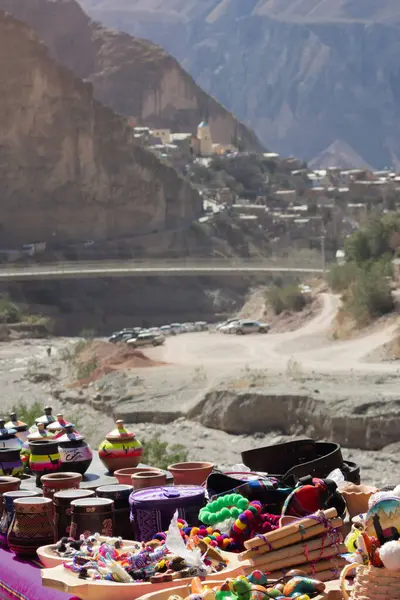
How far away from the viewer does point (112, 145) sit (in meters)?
72.1

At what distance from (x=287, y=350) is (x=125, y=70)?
106962 mm

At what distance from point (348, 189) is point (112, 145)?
29146 millimetres

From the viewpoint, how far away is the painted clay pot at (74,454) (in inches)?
215

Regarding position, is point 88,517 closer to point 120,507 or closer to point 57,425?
point 120,507

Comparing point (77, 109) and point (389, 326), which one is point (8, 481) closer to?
point (389, 326)

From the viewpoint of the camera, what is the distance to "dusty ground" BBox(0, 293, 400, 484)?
21.8 m

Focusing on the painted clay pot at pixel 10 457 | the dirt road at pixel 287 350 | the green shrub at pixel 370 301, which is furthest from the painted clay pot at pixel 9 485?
the green shrub at pixel 370 301

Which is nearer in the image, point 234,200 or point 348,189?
point 234,200

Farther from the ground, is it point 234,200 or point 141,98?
point 141,98

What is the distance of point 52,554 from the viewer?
4242mm

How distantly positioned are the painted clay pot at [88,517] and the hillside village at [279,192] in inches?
2555

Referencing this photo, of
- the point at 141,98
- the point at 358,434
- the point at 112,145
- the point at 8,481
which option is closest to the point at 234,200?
the point at 112,145

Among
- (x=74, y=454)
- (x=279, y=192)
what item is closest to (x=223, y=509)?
(x=74, y=454)

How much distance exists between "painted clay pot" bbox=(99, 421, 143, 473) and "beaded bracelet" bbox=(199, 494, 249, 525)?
4.33 feet
